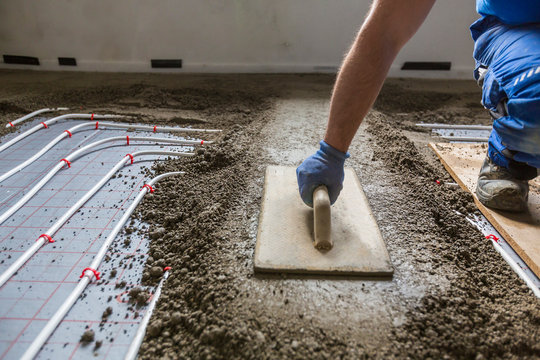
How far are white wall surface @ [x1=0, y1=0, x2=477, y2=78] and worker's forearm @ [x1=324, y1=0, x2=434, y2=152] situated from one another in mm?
2892

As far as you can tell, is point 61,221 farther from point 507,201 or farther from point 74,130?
point 507,201

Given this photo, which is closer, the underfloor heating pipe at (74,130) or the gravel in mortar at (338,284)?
the gravel in mortar at (338,284)

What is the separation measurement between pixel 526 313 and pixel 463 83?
3.56 metres

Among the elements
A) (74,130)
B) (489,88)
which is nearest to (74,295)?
(74,130)

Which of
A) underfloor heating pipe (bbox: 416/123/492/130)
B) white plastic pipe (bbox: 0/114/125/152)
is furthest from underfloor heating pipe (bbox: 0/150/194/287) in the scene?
underfloor heating pipe (bbox: 416/123/492/130)

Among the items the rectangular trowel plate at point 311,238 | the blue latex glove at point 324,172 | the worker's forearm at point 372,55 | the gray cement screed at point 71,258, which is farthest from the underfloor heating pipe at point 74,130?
the worker's forearm at point 372,55

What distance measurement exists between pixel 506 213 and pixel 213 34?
354 cm

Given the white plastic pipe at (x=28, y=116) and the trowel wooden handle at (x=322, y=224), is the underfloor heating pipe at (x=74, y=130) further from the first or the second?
the trowel wooden handle at (x=322, y=224)

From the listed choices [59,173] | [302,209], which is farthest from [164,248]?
[59,173]

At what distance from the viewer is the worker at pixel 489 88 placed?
4.26 feet

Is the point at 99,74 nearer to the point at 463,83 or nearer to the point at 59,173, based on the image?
the point at 59,173

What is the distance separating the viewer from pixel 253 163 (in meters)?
2.06

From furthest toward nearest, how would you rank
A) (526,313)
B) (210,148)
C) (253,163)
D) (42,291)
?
(210,148) < (253,163) < (42,291) < (526,313)

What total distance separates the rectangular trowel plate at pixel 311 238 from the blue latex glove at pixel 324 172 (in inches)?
5.1
